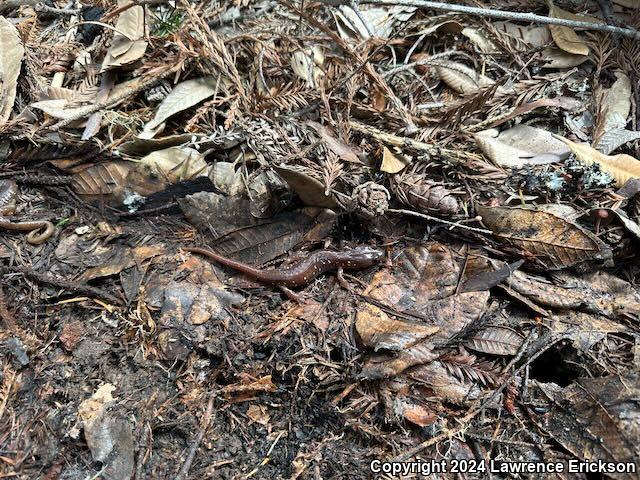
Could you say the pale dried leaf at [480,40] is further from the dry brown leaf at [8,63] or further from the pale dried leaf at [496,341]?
the dry brown leaf at [8,63]

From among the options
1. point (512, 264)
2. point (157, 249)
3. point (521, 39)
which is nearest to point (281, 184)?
point (157, 249)

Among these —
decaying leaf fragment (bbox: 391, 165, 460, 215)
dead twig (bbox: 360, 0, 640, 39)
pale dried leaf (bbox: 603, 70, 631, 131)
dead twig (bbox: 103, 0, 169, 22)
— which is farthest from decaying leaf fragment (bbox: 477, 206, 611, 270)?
dead twig (bbox: 103, 0, 169, 22)

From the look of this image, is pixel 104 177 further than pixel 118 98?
No

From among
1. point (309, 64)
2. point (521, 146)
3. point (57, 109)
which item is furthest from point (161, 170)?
point (521, 146)

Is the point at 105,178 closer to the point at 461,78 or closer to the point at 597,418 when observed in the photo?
the point at 461,78

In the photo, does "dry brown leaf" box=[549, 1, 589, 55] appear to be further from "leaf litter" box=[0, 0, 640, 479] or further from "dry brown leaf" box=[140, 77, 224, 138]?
"dry brown leaf" box=[140, 77, 224, 138]
